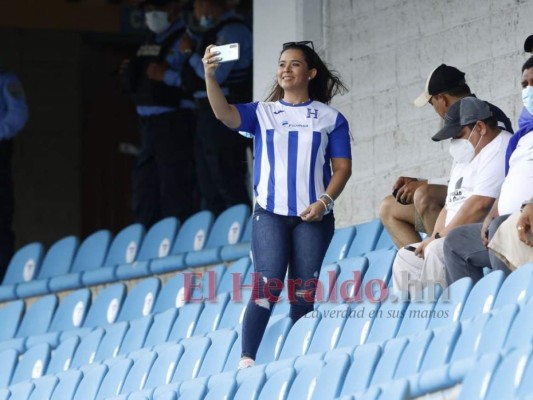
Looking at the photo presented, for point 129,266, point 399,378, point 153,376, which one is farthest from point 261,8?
point 399,378

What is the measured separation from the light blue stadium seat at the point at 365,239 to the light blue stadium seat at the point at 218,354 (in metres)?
1.16

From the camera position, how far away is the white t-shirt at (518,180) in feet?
19.3

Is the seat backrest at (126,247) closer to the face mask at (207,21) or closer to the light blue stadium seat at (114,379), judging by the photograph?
the face mask at (207,21)

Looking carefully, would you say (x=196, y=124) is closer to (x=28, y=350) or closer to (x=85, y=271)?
(x=85, y=271)

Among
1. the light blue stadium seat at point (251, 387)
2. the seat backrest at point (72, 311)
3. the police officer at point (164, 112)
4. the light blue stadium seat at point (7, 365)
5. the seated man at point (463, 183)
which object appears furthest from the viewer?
the police officer at point (164, 112)

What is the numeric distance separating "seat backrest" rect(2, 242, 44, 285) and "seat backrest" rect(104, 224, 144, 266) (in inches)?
24.0

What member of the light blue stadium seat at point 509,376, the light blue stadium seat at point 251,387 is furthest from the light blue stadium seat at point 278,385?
the light blue stadium seat at point 509,376

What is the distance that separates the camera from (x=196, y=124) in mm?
9609

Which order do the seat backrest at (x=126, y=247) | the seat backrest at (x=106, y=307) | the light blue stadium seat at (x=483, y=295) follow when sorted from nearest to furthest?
the light blue stadium seat at (x=483, y=295), the seat backrest at (x=106, y=307), the seat backrest at (x=126, y=247)

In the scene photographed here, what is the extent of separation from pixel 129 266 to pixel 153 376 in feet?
8.59

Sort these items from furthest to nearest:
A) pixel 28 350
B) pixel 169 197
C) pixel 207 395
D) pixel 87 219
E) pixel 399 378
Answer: pixel 87 219
pixel 169 197
pixel 28 350
pixel 207 395
pixel 399 378

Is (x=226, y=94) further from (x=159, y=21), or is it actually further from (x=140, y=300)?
Answer: (x=140, y=300)

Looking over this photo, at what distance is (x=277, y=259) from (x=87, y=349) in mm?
1936

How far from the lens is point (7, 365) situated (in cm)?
812
